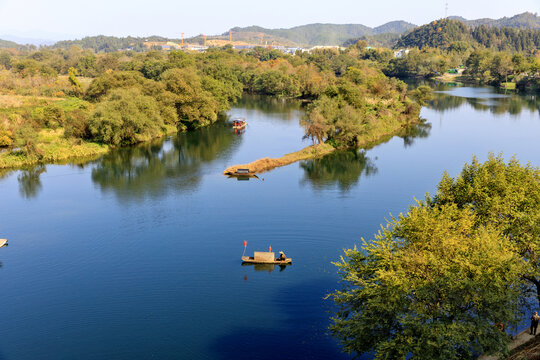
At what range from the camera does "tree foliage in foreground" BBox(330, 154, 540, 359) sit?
18.8 m

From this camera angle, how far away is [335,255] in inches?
1409

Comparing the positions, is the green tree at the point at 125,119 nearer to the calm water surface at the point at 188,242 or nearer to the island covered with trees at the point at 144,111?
the island covered with trees at the point at 144,111

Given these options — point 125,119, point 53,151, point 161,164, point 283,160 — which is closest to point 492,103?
point 283,160

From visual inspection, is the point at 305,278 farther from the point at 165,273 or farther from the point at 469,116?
the point at 469,116

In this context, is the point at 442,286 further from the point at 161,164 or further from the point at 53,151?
the point at 53,151

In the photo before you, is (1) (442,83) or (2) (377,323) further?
(1) (442,83)

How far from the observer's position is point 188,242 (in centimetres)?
3866

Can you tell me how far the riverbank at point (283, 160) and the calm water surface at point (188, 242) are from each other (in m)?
2.07

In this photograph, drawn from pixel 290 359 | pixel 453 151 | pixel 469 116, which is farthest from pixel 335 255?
pixel 469 116

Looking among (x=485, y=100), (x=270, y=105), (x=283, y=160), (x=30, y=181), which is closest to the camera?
(x=30, y=181)

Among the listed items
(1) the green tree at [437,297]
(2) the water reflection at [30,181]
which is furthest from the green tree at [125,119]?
(1) the green tree at [437,297]

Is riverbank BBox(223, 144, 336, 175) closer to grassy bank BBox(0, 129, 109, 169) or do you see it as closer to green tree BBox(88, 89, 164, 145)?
green tree BBox(88, 89, 164, 145)

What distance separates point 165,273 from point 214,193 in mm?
18356

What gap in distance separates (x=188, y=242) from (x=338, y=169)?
29.6m
